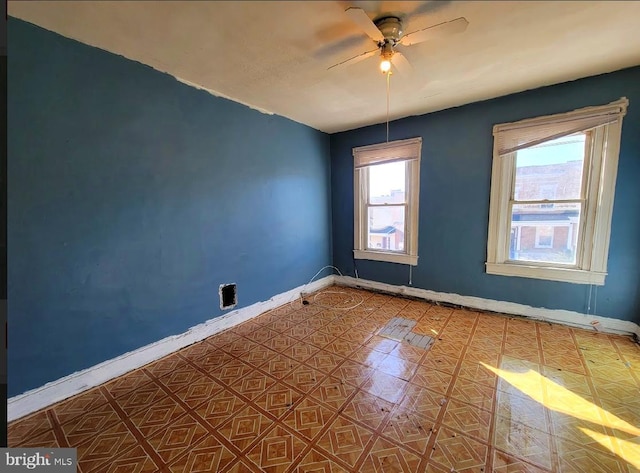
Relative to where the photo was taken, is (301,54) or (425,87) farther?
(425,87)

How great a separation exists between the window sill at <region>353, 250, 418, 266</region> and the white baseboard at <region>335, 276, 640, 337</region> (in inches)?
15.0

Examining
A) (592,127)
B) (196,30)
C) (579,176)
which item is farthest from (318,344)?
(592,127)

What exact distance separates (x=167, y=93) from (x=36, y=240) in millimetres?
1543

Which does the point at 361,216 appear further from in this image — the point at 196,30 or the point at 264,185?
the point at 196,30

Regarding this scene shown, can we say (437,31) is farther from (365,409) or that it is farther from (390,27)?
(365,409)

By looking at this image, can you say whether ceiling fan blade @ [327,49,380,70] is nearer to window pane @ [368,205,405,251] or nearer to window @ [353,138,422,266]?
window @ [353,138,422,266]

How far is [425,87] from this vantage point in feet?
8.84

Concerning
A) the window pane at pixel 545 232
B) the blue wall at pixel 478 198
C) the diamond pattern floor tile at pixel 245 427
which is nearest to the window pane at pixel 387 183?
the blue wall at pixel 478 198

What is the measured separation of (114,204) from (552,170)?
4.27 m

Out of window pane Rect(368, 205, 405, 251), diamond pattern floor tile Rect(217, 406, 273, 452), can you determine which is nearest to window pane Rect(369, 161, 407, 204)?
window pane Rect(368, 205, 405, 251)

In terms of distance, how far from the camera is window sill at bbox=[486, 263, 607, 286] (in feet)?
8.82

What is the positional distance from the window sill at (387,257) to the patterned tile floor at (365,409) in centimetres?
125

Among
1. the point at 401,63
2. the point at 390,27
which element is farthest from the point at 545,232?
the point at 390,27

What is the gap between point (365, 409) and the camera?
1731 mm
